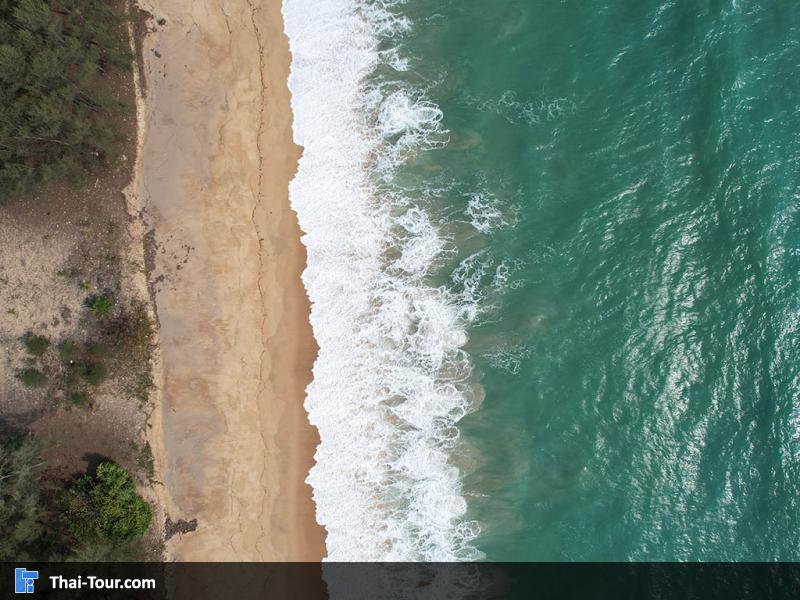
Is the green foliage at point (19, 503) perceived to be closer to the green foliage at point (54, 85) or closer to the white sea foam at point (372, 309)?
the green foliage at point (54, 85)

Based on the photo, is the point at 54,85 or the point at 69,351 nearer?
the point at 54,85

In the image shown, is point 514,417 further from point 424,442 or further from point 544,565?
point 544,565

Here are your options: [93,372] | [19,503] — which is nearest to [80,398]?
[93,372]

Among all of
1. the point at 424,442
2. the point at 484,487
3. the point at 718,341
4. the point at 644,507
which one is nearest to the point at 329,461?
the point at 424,442

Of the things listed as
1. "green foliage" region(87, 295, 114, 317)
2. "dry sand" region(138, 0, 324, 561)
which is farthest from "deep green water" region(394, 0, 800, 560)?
"green foliage" region(87, 295, 114, 317)

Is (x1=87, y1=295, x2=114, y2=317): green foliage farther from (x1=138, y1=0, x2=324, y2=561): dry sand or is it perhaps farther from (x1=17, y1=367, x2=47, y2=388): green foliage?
(x1=17, y1=367, x2=47, y2=388): green foliage

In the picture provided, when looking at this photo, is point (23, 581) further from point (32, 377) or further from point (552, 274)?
point (552, 274)

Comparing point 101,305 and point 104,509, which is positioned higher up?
point 101,305
